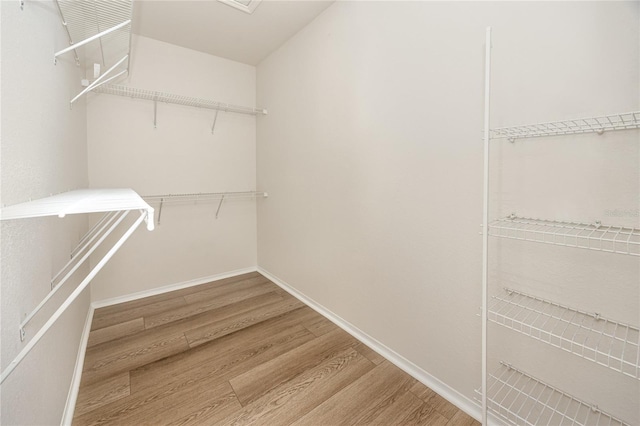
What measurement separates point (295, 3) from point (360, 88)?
2.98 ft

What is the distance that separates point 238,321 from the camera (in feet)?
7.59

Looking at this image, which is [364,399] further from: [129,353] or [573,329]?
[129,353]

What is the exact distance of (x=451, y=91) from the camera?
1.44m

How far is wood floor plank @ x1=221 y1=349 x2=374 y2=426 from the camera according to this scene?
142 centimetres

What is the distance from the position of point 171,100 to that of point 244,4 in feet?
3.92

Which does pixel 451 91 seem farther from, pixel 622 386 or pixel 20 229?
pixel 20 229

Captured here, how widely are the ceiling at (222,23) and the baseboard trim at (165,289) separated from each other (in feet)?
8.14

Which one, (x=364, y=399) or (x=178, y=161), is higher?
(x=178, y=161)

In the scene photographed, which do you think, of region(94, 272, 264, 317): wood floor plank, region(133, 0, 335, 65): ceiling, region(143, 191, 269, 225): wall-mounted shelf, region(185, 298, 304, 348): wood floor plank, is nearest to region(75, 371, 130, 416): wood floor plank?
region(185, 298, 304, 348): wood floor plank

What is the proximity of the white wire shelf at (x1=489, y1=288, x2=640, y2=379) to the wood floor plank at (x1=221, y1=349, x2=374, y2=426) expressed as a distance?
3.06 ft

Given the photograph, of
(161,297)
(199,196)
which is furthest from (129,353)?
(199,196)

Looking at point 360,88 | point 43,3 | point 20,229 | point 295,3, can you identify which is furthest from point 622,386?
point 295,3

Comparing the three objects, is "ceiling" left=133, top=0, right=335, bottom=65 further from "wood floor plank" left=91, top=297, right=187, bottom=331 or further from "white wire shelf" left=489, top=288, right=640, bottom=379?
"wood floor plank" left=91, top=297, right=187, bottom=331

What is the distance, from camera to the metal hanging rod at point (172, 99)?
2.46 meters
